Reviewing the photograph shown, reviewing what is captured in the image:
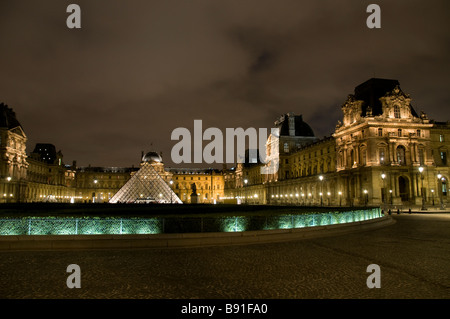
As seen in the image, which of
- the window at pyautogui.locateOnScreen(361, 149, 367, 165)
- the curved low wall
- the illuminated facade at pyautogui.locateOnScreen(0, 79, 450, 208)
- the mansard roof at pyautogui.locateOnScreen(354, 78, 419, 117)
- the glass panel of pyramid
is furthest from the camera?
the mansard roof at pyautogui.locateOnScreen(354, 78, 419, 117)

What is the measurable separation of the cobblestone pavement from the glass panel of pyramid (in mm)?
39431

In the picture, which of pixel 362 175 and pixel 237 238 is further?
pixel 362 175

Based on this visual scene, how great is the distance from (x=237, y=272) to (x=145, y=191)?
4807 centimetres

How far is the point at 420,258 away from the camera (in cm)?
1001

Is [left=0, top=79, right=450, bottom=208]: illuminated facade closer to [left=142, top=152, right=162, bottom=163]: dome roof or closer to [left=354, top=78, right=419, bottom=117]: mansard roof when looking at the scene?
[left=354, top=78, right=419, bottom=117]: mansard roof

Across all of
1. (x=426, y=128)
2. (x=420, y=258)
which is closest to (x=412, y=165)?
(x=426, y=128)

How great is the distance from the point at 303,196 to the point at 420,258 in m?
63.3

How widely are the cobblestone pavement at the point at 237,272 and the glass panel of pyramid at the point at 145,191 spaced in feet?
129

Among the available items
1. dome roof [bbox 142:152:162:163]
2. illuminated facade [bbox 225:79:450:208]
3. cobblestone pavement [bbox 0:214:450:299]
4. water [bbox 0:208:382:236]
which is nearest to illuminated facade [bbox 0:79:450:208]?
illuminated facade [bbox 225:79:450:208]

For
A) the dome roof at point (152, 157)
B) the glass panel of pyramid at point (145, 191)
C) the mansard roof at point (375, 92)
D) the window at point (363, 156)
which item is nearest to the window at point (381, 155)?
the window at point (363, 156)

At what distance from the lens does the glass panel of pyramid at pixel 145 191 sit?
5066 cm

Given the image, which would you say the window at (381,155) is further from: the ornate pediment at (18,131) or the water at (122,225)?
the ornate pediment at (18,131)

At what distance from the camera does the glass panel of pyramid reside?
166ft

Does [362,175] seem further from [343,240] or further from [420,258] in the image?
[420,258]
